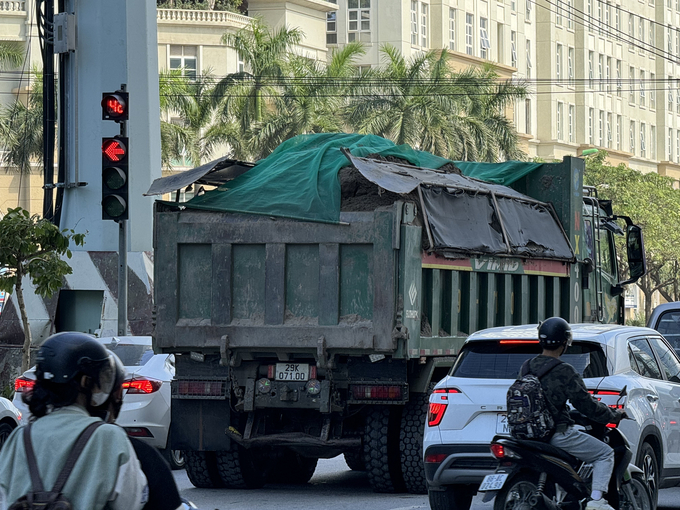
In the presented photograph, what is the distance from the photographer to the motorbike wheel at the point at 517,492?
23.7 ft

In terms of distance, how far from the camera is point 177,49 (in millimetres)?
59125

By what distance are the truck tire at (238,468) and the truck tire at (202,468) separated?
5 cm

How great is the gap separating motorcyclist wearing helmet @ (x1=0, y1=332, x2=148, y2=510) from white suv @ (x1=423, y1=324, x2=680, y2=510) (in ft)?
17.6

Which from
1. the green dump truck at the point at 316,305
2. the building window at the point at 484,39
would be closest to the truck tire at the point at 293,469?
the green dump truck at the point at 316,305

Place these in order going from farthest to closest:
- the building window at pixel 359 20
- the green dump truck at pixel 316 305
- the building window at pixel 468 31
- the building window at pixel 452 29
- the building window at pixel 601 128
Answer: the building window at pixel 601 128 → the building window at pixel 468 31 → the building window at pixel 452 29 → the building window at pixel 359 20 → the green dump truck at pixel 316 305

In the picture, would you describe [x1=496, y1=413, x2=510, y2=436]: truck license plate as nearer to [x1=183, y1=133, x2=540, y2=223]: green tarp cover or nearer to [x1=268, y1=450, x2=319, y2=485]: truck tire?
[x1=183, y1=133, x2=540, y2=223]: green tarp cover

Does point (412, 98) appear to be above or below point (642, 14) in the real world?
below

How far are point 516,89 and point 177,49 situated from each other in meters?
17.2

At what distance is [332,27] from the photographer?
69.0m

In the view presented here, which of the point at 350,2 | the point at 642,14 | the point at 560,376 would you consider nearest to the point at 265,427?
the point at 560,376

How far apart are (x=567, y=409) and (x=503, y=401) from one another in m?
1.32

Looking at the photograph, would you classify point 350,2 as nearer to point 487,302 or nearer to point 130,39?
point 130,39

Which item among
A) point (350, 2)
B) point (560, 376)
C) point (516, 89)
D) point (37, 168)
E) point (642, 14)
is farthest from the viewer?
point (642, 14)

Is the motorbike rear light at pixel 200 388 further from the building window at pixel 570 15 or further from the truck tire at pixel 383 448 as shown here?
the building window at pixel 570 15
